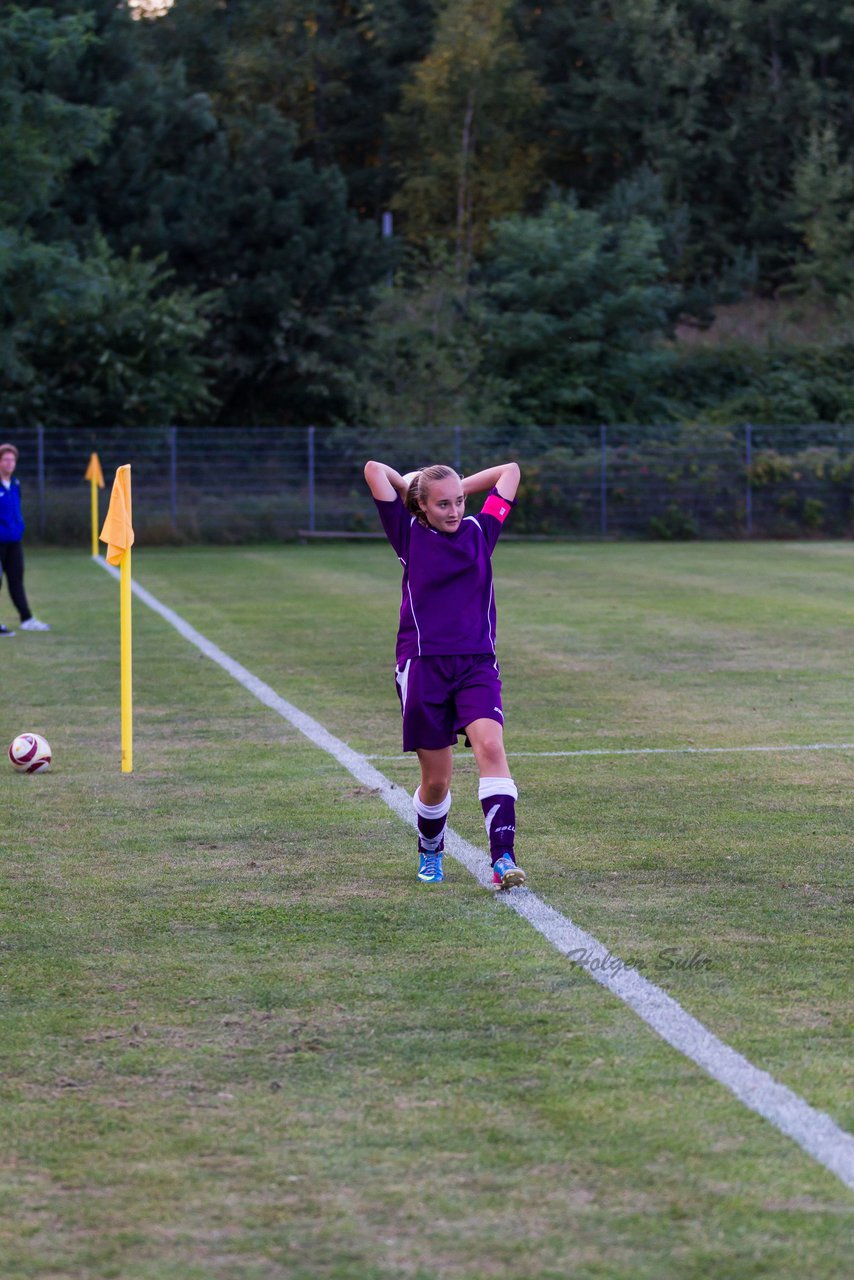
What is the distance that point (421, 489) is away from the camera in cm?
616

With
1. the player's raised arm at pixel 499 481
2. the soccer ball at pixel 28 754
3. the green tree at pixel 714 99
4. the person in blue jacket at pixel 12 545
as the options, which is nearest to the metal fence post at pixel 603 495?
the person in blue jacket at pixel 12 545

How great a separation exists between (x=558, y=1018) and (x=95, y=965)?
5.08ft

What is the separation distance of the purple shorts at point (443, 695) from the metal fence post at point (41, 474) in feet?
93.3

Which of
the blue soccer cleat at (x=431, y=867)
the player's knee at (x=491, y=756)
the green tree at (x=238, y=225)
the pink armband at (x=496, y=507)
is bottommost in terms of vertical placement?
the blue soccer cleat at (x=431, y=867)

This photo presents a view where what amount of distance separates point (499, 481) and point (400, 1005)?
8.11 ft

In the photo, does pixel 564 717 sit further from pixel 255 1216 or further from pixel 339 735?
pixel 255 1216

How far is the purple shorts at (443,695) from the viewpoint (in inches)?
246

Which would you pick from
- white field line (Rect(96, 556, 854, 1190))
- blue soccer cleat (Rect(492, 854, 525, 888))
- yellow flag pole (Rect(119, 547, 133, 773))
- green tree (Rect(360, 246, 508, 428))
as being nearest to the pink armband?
blue soccer cleat (Rect(492, 854, 525, 888))

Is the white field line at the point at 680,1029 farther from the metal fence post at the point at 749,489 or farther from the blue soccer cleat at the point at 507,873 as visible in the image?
the metal fence post at the point at 749,489

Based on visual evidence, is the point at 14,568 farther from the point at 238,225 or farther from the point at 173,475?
the point at 238,225

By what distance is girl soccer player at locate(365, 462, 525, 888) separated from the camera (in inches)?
245

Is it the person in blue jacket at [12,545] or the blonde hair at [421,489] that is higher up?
the blonde hair at [421,489]

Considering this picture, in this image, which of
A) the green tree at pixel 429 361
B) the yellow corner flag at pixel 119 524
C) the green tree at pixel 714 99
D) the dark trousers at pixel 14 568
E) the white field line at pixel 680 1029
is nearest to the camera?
the white field line at pixel 680 1029

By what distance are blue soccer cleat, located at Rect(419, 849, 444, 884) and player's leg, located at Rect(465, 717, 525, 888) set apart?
30 centimetres
